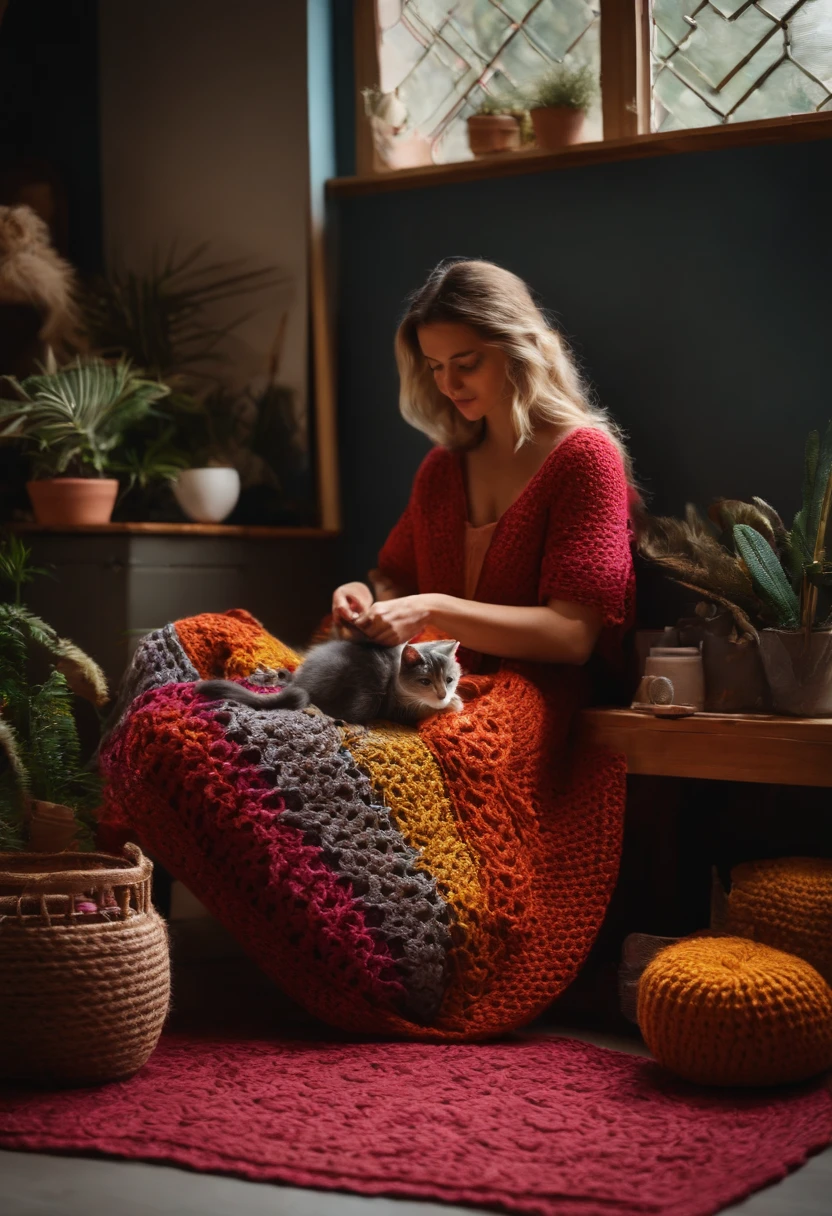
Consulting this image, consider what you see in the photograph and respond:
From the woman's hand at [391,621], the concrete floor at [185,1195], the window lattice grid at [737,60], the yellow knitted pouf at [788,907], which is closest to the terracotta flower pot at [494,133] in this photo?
the window lattice grid at [737,60]

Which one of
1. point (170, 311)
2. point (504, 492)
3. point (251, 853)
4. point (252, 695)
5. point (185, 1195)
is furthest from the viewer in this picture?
point (170, 311)

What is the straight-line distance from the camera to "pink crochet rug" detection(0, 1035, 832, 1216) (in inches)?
54.3

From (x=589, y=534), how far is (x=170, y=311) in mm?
1167

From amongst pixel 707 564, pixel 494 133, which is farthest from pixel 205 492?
pixel 707 564

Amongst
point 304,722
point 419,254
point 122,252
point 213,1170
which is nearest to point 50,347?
point 122,252

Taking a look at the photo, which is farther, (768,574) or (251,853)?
(768,574)

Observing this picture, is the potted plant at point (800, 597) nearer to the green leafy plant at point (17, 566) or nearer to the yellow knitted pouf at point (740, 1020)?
the yellow knitted pouf at point (740, 1020)

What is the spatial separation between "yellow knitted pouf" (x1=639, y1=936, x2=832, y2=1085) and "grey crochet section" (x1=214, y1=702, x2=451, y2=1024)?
1.02 ft

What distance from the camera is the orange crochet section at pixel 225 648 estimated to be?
214cm

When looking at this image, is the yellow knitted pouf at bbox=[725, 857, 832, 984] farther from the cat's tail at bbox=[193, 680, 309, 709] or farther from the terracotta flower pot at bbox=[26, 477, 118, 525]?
the terracotta flower pot at bbox=[26, 477, 118, 525]

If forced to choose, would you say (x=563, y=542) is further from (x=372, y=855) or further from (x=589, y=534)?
(x=372, y=855)

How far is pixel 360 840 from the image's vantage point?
1829mm

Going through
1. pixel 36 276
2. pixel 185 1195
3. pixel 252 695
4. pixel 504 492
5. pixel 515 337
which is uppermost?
pixel 36 276

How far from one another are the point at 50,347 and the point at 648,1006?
1725 millimetres
